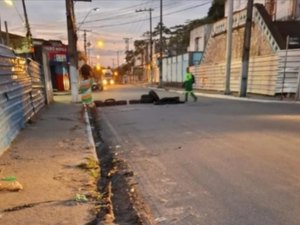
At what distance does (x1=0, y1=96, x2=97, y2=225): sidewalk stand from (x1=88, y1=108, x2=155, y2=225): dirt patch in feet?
0.58

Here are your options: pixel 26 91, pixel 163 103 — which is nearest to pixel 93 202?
pixel 26 91

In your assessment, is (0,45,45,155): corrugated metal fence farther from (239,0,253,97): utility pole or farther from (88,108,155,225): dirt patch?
(239,0,253,97): utility pole

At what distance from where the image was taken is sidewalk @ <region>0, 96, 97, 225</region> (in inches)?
160

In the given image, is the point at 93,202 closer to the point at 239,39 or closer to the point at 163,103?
the point at 163,103

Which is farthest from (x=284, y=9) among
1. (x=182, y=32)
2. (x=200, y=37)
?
(x=182, y=32)

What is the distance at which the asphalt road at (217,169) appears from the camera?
4328mm

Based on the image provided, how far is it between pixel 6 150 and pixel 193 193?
414 centimetres

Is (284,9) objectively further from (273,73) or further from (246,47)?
(273,73)

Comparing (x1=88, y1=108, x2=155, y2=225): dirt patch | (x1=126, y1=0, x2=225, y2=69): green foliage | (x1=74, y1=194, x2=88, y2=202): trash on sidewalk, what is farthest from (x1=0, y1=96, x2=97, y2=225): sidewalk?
(x1=126, y1=0, x2=225, y2=69): green foliage

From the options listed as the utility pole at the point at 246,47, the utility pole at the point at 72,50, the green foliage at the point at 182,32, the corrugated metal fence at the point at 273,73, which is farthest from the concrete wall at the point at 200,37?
the utility pole at the point at 72,50

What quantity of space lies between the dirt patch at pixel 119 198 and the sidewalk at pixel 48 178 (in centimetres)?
18

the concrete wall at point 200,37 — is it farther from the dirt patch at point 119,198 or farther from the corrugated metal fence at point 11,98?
the dirt patch at point 119,198

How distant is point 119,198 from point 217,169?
1.88m

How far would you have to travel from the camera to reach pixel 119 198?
5109mm
